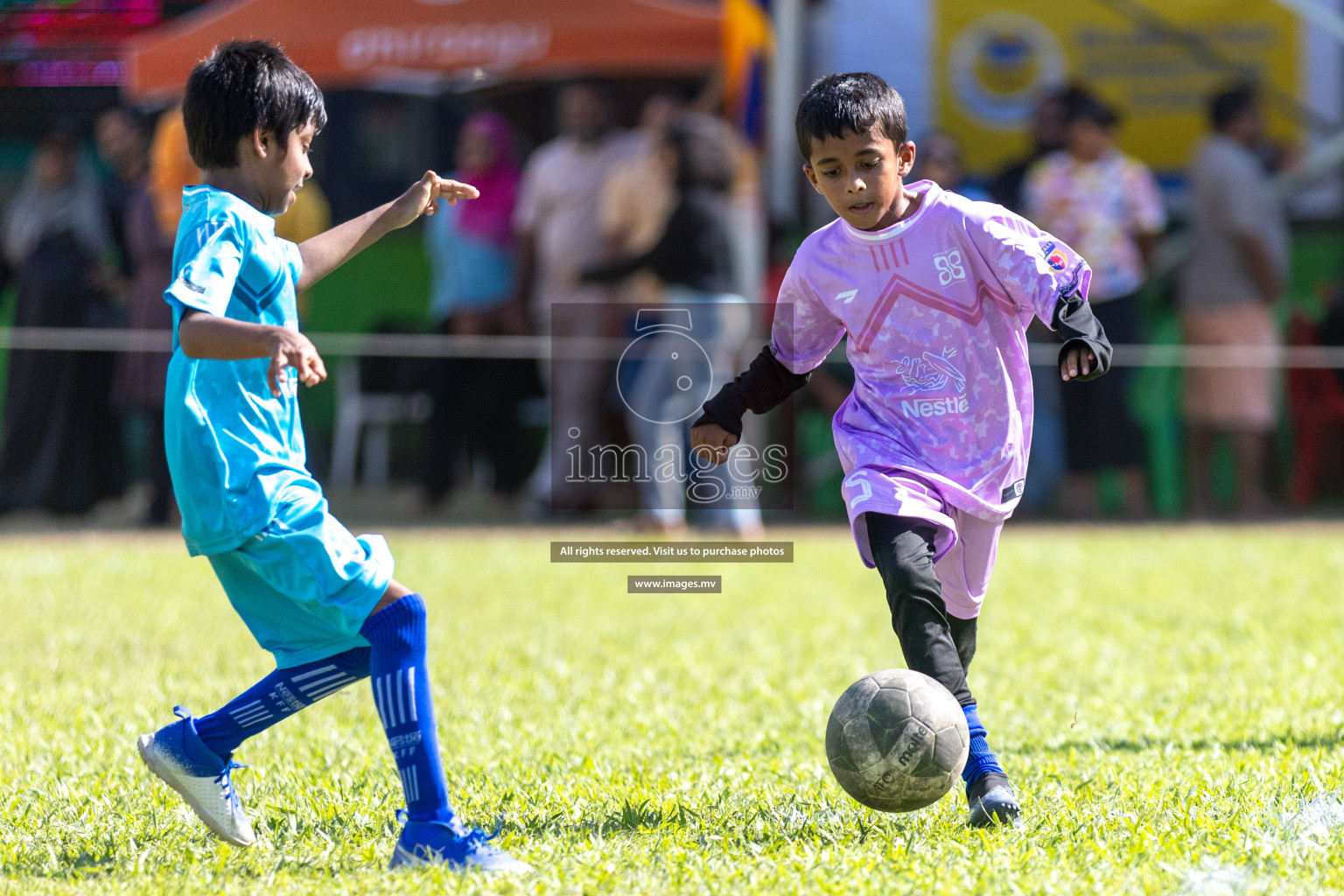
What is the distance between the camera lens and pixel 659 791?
3.70 meters

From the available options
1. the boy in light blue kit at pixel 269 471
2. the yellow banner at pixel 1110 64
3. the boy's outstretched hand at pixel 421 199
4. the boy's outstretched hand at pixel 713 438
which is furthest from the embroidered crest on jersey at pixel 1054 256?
the yellow banner at pixel 1110 64

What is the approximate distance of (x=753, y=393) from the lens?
3709 mm

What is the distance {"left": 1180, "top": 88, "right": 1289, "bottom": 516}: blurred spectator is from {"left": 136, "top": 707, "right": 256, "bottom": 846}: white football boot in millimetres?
8877

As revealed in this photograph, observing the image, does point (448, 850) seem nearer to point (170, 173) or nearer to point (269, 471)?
point (269, 471)

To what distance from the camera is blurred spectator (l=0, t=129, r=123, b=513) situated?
34.9ft

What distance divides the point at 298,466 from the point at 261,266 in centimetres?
40

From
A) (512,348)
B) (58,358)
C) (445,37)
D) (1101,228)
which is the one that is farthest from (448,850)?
(58,358)

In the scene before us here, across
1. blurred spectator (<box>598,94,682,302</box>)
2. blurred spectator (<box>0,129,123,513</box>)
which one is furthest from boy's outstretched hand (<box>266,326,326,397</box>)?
blurred spectator (<box>0,129,123,513</box>)

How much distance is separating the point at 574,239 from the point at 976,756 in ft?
24.2

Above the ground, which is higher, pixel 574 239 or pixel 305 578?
pixel 574 239

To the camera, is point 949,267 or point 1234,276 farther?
point 1234,276

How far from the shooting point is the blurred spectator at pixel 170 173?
9734mm

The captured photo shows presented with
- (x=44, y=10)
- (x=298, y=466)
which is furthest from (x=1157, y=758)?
(x=44, y=10)

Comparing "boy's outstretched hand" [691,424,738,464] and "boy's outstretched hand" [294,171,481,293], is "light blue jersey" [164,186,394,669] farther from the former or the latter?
"boy's outstretched hand" [691,424,738,464]
